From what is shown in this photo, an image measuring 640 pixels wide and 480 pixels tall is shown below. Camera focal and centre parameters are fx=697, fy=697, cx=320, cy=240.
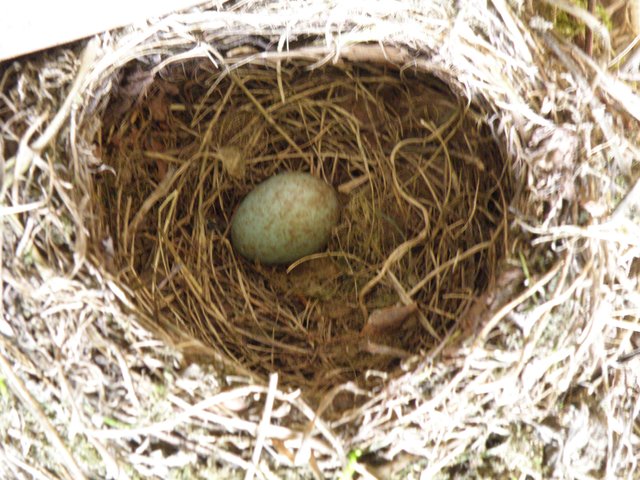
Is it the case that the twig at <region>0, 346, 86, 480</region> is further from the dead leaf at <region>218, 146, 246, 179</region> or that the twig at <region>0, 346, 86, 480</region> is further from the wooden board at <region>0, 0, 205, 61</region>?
the dead leaf at <region>218, 146, 246, 179</region>

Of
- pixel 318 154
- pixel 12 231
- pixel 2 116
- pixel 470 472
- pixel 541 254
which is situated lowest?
pixel 470 472

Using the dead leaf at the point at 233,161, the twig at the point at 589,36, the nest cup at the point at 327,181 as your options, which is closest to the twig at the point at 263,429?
the nest cup at the point at 327,181

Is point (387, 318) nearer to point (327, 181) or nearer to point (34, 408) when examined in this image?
point (327, 181)

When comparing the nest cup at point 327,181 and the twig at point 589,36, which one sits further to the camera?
the nest cup at point 327,181

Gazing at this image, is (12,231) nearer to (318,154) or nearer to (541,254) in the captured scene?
(318,154)

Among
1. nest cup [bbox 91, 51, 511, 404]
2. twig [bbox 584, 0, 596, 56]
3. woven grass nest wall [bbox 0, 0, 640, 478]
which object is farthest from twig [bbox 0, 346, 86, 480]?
twig [bbox 584, 0, 596, 56]

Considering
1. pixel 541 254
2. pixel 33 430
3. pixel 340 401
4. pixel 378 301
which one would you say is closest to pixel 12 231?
pixel 33 430

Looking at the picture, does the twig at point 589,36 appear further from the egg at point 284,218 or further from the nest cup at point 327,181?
the egg at point 284,218
